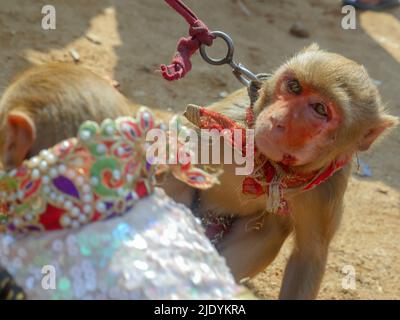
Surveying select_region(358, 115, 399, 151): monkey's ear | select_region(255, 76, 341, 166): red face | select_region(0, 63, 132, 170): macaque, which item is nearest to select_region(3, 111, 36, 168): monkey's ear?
select_region(0, 63, 132, 170): macaque

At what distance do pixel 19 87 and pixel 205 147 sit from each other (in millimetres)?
1290

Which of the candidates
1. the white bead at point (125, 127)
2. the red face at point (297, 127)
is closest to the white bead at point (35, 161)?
the white bead at point (125, 127)

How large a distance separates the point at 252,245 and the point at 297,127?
2.72ft

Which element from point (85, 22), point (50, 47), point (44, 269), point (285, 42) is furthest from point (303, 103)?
point (285, 42)

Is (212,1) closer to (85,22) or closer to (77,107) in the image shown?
(85,22)

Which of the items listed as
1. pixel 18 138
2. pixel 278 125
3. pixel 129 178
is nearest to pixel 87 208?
pixel 129 178

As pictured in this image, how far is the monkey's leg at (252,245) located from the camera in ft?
10.5

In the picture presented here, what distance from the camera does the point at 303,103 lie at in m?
2.63

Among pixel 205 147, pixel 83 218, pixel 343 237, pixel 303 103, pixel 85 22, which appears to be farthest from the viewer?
pixel 85 22

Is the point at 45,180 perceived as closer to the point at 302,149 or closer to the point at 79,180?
the point at 79,180

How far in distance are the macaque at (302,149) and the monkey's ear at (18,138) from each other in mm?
1061

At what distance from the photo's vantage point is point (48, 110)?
6.05 ft
